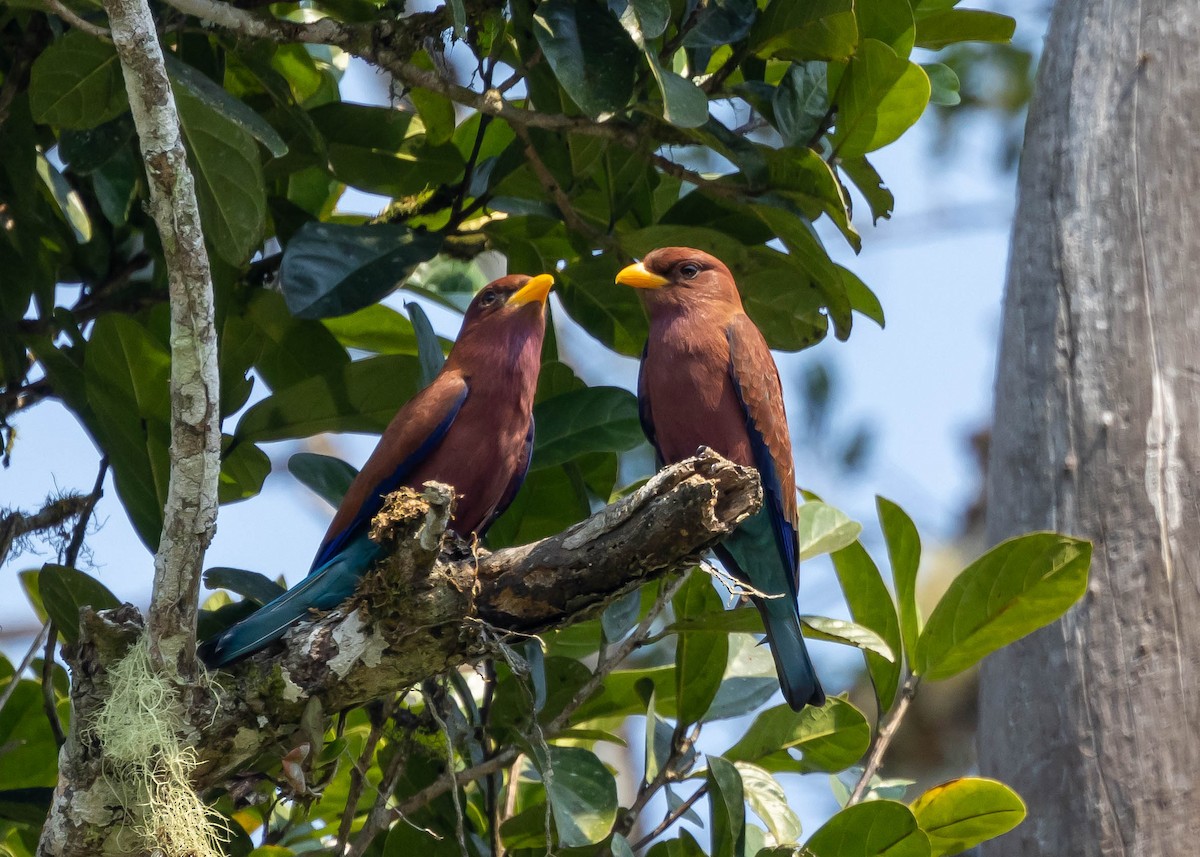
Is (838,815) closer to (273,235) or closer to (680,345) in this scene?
(680,345)

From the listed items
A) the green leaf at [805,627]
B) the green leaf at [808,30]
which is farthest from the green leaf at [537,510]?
the green leaf at [808,30]

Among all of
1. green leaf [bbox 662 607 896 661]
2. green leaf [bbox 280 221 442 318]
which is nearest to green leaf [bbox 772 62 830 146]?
green leaf [bbox 280 221 442 318]

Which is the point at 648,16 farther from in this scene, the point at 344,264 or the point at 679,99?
the point at 344,264

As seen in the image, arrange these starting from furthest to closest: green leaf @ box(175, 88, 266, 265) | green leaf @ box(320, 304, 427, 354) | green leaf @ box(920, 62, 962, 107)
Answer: green leaf @ box(320, 304, 427, 354) → green leaf @ box(920, 62, 962, 107) → green leaf @ box(175, 88, 266, 265)

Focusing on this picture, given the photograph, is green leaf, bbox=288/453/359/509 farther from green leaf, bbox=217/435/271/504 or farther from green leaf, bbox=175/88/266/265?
green leaf, bbox=175/88/266/265

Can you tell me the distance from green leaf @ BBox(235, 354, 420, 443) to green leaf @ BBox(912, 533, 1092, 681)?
1533 mm

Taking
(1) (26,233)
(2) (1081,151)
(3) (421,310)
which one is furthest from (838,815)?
(1) (26,233)

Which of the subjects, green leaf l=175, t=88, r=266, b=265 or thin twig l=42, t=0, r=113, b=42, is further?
green leaf l=175, t=88, r=266, b=265

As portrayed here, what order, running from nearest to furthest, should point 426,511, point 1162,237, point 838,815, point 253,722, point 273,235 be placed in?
point 426,511, point 253,722, point 838,815, point 1162,237, point 273,235

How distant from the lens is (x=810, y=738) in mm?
3541

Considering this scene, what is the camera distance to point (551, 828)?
333cm

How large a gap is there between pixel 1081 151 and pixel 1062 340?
1.90ft

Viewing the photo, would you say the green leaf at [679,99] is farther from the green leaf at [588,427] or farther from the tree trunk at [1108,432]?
the tree trunk at [1108,432]

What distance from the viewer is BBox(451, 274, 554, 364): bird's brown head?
360 centimetres
